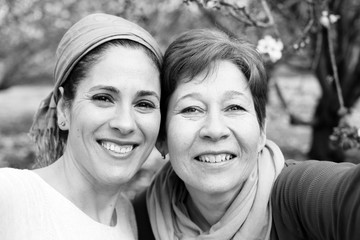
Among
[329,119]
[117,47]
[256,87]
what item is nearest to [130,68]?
[117,47]

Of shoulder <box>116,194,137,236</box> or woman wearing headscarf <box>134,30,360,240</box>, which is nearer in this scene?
woman wearing headscarf <box>134,30,360,240</box>

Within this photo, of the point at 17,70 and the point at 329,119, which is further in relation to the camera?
the point at 17,70

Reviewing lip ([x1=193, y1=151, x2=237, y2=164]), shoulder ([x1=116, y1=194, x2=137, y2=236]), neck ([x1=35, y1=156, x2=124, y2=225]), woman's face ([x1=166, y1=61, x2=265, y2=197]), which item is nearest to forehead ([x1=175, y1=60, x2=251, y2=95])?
woman's face ([x1=166, y1=61, x2=265, y2=197])

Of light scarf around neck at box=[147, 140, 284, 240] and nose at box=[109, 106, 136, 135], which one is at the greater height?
nose at box=[109, 106, 136, 135]

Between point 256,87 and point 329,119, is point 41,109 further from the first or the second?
point 329,119

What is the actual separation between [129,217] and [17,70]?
6469mm

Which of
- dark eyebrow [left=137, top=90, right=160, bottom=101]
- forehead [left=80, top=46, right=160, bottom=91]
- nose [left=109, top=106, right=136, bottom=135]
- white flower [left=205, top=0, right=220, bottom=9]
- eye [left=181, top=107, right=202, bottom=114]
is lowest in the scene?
eye [left=181, top=107, right=202, bottom=114]

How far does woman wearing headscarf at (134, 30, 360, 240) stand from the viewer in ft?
7.36

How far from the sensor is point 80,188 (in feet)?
7.80

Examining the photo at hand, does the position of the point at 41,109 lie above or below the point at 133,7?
below

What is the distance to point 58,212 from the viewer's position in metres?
2.21

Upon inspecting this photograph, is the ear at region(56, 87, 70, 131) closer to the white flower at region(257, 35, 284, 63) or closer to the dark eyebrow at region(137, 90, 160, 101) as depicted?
the dark eyebrow at region(137, 90, 160, 101)

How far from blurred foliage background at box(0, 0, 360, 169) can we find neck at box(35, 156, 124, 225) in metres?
1.28

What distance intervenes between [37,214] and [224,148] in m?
0.83
